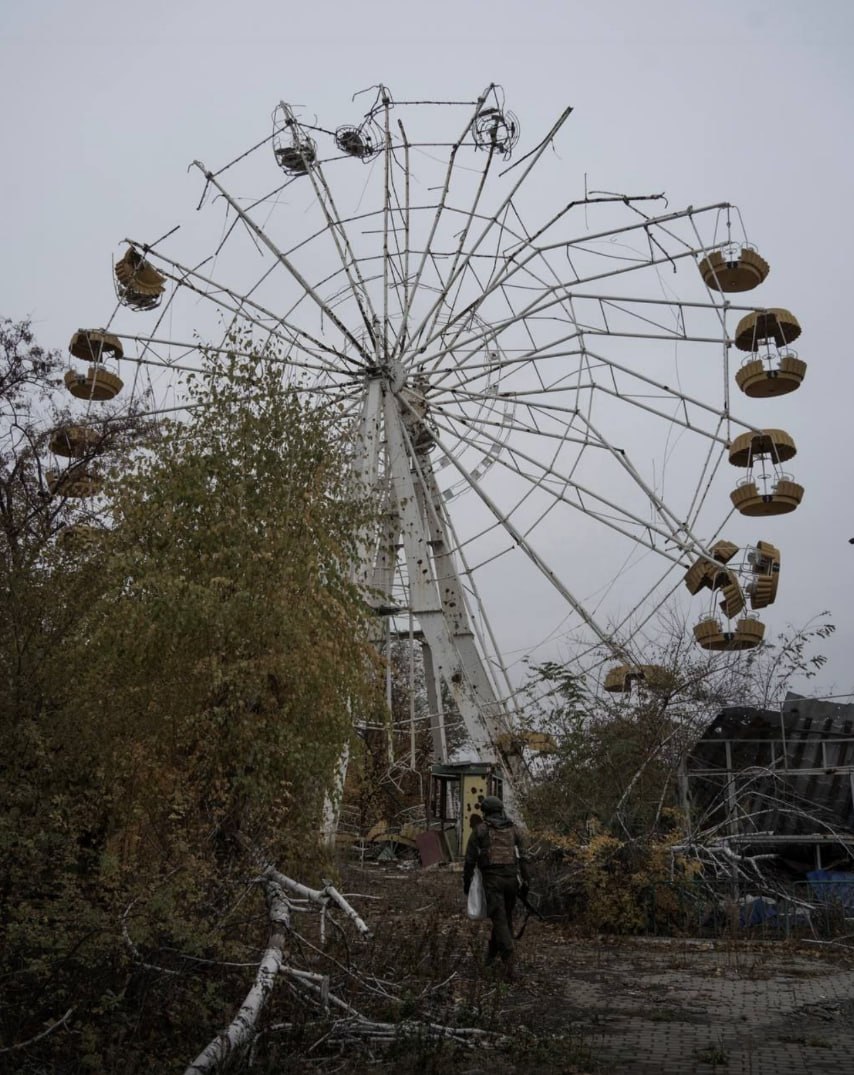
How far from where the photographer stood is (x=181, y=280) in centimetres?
2247

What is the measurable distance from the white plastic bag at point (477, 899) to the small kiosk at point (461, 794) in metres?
9.10

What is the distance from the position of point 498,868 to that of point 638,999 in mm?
1588

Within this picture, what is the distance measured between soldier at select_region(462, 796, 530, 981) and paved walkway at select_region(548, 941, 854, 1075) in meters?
0.66

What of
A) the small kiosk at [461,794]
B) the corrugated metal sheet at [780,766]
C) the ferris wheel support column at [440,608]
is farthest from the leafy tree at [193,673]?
the small kiosk at [461,794]

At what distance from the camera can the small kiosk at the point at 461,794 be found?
2085 centimetres

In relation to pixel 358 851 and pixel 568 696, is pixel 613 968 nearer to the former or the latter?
pixel 568 696

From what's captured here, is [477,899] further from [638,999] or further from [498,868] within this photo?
[638,999]

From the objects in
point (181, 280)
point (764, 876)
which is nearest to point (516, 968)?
point (764, 876)

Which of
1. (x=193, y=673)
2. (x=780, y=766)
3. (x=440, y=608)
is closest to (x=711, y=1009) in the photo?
(x=193, y=673)

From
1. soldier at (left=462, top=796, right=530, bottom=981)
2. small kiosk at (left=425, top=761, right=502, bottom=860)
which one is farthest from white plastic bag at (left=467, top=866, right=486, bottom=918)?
small kiosk at (left=425, top=761, right=502, bottom=860)

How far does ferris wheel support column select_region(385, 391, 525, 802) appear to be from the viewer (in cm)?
1986

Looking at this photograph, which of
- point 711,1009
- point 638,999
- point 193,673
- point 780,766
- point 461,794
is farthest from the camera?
point 461,794

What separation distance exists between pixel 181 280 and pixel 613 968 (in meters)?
15.4

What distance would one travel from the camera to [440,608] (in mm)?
20141
